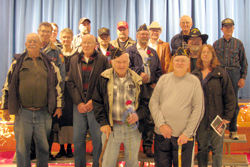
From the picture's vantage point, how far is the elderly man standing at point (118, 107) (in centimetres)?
233

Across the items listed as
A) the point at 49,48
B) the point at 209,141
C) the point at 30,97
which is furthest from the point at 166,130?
the point at 49,48

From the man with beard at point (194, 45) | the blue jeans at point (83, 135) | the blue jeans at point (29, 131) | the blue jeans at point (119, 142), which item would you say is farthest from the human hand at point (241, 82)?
the blue jeans at point (29, 131)

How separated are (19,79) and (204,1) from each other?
3.92m

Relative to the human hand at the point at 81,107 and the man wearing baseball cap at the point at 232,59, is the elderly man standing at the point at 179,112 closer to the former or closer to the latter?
the human hand at the point at 81,107

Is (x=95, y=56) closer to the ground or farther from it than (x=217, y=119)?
farther from it

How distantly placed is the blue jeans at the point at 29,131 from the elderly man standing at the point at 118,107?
2.22 feet

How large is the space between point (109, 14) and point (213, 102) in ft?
10.7

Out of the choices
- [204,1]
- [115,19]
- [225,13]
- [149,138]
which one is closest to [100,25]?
[115,19]

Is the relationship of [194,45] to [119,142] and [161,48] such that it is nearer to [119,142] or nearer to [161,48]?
[161,48]

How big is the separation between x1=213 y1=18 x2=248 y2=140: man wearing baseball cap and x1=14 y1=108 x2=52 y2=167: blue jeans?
94.8 inches

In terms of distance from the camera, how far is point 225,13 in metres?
4.81

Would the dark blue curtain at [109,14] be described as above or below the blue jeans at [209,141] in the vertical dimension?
above

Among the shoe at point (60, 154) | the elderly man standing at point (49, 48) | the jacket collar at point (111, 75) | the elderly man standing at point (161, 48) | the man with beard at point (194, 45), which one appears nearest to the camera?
the jacket collar at point (111, 75)

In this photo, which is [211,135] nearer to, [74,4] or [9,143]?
[9,143]
